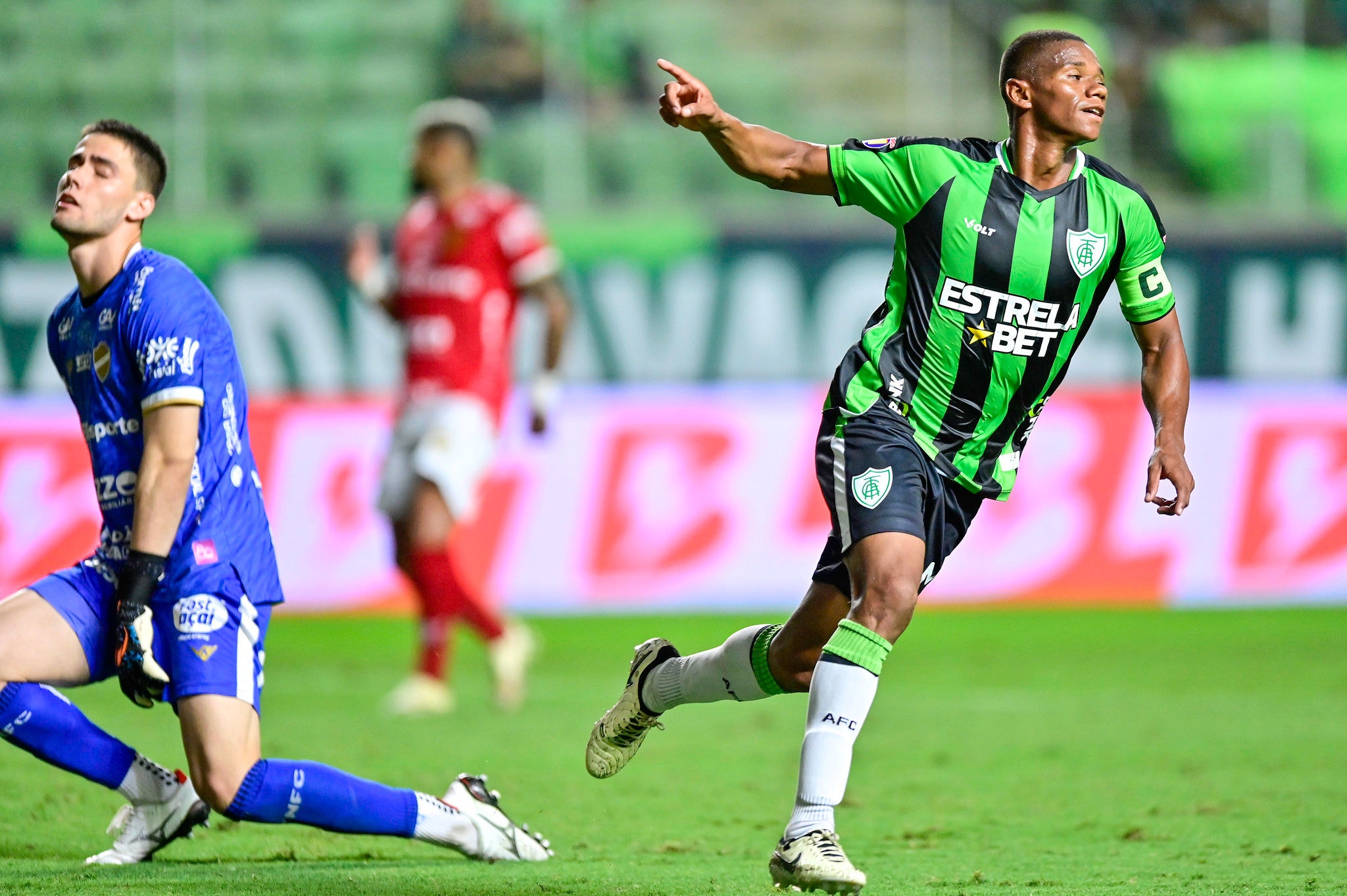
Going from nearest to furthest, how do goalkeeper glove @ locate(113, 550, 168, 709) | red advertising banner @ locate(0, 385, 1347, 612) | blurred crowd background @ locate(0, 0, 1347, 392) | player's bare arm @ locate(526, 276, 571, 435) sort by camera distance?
1. goalkeeper glove @ locate(113, 550, 168, 709)
2. player's bare arm @ locate(526, 276, 571, 435)
3. red advertising banner @ locate(0, 385, 1347, 612)
4. blurred crowd background @ locate(0, 0, 1347, 392)

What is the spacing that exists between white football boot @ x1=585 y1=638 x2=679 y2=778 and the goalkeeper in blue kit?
0.62 metres

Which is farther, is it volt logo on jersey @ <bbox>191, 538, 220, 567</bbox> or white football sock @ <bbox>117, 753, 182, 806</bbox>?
white football sock @ <bbox>117, 753, 182, 806</bbox>

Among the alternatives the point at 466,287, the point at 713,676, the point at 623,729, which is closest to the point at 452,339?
the point at 466,287

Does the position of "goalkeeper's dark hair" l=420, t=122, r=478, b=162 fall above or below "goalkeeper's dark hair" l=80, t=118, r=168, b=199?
above

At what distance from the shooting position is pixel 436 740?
24.8 ft

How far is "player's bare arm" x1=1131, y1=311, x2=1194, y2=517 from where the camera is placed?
481 centimetres

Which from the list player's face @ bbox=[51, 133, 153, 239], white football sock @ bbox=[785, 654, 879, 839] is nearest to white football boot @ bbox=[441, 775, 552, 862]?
white football sock @ bbox=[785, 654, 879, 839]

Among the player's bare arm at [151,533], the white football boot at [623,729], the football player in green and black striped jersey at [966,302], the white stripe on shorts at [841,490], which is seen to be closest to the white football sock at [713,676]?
the white football boot at [623,729]

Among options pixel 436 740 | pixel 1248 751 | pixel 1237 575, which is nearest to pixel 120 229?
pixel 436 740

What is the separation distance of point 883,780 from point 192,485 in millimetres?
3170

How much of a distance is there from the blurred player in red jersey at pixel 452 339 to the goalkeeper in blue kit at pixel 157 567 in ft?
12.9

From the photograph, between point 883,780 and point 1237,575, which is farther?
point 1237,575

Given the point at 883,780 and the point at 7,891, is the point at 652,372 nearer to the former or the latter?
the point at 883,780

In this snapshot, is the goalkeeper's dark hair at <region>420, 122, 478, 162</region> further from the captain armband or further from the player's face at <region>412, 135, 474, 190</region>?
the captain armband
